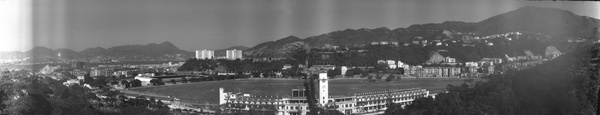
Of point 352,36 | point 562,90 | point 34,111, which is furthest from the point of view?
point 352,36

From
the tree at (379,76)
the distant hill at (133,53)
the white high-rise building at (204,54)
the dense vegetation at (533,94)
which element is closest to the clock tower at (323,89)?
the dense vegetation at (533,94)

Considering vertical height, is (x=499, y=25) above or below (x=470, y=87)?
above

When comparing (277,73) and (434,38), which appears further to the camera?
(434,38)

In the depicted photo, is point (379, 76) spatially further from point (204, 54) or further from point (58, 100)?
point (58, 100)

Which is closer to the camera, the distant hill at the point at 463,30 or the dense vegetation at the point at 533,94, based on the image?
the dense vegetation at the point at 533,94

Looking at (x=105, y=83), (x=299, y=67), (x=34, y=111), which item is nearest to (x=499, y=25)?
(x=299, y=67)

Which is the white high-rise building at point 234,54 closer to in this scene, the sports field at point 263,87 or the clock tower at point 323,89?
the sports field at point 263,87

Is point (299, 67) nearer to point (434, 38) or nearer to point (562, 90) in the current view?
point (434, 38)
